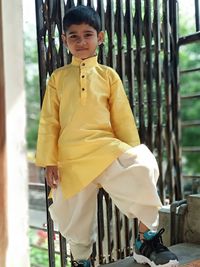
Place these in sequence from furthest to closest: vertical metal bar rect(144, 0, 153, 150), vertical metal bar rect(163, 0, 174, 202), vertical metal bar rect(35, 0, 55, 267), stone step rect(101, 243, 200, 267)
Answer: vertical metal bar rect(163, 0, 174, 202), vertical metal bar rect(144, 0, 153, 150), vertical metal bar rect(35, 0, 55, 267), stone step rect(101, 243, 200, 267)

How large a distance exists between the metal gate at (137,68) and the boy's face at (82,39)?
0.38 m

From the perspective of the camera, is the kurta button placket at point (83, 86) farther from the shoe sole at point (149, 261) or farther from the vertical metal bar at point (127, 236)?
the vertical metal bar at point (127, 236)

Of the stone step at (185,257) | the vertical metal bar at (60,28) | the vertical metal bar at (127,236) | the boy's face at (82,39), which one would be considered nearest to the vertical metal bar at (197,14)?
the vertical metal bar at (60,28)

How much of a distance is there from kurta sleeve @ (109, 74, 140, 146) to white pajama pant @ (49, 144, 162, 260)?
74 mm

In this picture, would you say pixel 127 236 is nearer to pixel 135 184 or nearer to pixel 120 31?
pixel 135 184

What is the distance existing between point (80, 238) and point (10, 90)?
818mm

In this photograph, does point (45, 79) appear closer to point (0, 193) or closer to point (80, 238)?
point (0, 193)

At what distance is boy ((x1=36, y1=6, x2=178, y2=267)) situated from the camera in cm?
186

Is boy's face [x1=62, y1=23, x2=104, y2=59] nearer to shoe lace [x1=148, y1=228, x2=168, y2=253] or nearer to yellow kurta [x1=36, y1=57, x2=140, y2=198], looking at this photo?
yellow kurta [x1=36, y1=57, x2=140, y2=198]

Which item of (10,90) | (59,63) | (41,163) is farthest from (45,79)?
(41,163)

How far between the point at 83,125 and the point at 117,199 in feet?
1.29

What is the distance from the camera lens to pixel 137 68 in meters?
2.73

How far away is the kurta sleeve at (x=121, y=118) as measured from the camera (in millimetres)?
1987

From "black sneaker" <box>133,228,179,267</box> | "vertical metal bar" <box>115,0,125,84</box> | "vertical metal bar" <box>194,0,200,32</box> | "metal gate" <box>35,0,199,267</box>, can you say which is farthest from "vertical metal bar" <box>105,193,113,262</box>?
"vertical metal bar" <box>194,0,200,32</box>
